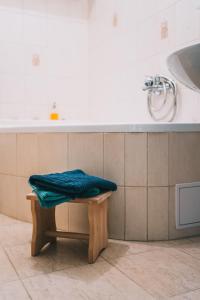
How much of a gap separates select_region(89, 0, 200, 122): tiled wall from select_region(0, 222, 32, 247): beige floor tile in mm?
1184

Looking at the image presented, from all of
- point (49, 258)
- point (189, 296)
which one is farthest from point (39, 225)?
point (189, 296)

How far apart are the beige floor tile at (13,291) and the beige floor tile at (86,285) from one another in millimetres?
22

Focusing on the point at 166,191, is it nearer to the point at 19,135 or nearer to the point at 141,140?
the point at 141,140

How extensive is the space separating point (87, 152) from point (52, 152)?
0.23 meters

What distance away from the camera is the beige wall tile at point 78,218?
64.0 inches

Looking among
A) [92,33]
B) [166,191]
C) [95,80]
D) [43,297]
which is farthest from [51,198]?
[92,33]

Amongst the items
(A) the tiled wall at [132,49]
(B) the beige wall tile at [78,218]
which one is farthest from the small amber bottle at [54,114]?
(B) the beige wall tile at [78,218]

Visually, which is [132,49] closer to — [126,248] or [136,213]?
[136,213]

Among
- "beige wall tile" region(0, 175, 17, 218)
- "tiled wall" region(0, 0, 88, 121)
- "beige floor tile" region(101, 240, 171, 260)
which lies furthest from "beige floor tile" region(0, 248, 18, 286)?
"tiled wall" region(0, 0, 88, 121)

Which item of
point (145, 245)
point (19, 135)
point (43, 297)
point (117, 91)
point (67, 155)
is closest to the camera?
point (43, 297)

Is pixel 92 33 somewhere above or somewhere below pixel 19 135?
above

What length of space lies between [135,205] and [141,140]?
0.32 metres

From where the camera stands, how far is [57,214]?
1744 mm

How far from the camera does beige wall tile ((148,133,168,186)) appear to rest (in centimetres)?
153
